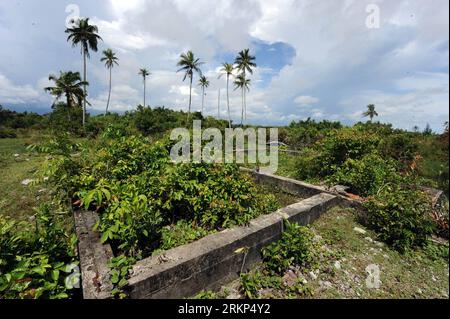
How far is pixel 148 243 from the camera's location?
2900mm

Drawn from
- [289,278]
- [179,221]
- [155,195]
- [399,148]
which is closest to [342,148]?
[399,148]

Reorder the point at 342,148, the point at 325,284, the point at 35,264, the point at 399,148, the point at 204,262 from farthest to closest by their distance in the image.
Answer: the point at 399,148 → the point at 342,148 → the point at 325,284 → the point at 204,262 → the point at 35,264

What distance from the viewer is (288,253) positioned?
292 centimetres

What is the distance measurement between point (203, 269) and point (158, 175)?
1.65 m

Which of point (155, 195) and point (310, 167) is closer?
point (155, 195)

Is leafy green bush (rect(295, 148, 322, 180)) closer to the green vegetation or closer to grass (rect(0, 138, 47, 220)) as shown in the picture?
the green vegetation

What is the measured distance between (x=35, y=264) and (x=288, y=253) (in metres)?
2.67

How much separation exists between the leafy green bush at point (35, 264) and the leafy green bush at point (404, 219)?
423 cm

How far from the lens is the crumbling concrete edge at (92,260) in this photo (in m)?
1.90

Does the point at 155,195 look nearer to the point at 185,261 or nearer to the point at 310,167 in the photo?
the point at 185,261

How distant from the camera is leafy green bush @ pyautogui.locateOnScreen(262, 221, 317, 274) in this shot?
2.81 m
